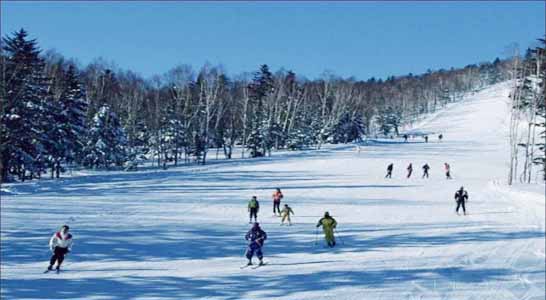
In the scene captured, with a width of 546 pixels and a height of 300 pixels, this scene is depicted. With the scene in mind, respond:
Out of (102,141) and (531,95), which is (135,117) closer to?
(102,141)

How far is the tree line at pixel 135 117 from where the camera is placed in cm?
3916

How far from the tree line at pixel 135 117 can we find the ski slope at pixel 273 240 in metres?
5.32

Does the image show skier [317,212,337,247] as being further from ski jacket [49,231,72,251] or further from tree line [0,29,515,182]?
tree line [0,29,515,182]

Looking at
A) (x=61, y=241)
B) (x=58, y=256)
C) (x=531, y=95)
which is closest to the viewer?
(x=58, y=256)

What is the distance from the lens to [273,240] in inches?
854

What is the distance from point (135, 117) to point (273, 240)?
47.8 meters

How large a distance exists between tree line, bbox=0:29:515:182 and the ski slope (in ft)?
17.4

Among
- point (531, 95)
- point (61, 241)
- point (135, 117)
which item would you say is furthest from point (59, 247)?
point (135, 117)

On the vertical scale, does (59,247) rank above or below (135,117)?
below

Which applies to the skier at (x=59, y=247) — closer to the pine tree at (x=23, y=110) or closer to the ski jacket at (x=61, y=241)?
the ski jacket at (x=61, y=241)

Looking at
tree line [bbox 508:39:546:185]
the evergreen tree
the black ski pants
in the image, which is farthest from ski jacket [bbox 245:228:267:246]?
the evergreen tree

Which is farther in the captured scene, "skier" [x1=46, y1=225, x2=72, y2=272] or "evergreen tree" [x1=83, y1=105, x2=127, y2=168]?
"evergreen tree" [x1=83, y1=105, x2=127, y2=168]

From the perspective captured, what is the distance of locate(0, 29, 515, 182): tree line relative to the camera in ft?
128

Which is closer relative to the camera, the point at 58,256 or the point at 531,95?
the point at 58,256
